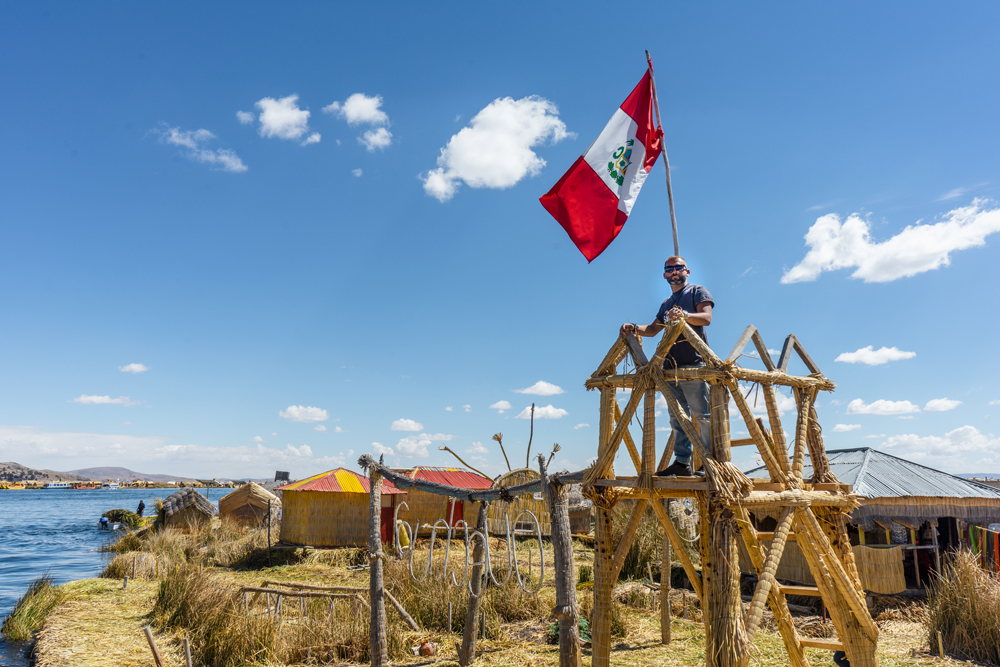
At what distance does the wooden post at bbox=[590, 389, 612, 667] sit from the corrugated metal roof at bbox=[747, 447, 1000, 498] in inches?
381

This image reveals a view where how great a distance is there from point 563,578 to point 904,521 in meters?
11.1

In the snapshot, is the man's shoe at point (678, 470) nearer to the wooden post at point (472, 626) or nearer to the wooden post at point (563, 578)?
the wooden post at point (563, 578)

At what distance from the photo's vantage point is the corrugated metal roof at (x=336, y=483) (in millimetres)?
24859

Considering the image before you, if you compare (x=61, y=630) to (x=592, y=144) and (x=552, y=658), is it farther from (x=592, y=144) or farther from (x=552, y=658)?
(x=592, y=144)

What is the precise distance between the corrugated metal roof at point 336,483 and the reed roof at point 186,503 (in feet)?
32.2

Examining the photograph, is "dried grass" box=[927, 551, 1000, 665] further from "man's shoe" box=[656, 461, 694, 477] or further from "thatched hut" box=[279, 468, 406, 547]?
"thatched hut" box=[279, 468, 406, 547]

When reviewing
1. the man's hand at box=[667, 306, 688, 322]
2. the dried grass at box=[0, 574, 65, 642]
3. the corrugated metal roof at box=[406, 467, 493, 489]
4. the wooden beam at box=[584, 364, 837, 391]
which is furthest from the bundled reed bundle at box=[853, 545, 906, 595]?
the dried grass at box=[0, 574, 65, 642]

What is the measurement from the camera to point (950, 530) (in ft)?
47.6

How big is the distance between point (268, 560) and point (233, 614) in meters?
12.2

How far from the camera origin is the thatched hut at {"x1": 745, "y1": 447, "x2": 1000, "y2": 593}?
12578 mm

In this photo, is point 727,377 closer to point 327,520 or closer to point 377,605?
point 377,605

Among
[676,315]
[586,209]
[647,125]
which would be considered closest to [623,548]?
[676,315]

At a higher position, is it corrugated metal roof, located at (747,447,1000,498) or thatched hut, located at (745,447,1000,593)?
corrugated metal roof, located at (747,447,1000,498)

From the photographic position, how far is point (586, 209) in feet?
22.9
